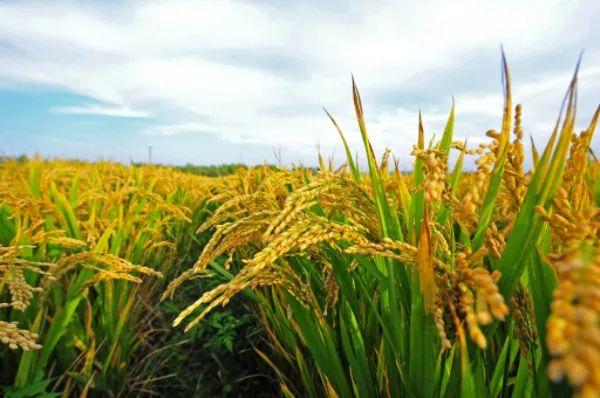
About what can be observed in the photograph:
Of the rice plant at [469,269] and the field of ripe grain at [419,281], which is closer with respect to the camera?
the rice plant at [469,269]

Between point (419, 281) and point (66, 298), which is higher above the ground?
point (419, 281)

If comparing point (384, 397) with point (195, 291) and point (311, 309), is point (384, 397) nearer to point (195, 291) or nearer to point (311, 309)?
point (311, 309)

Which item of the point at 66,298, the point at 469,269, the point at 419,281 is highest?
the point at 469,269

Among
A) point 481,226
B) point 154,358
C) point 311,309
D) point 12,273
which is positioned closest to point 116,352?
point 154,358

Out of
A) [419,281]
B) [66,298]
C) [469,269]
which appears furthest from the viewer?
[66,298]

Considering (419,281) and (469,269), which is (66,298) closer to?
(419,281)

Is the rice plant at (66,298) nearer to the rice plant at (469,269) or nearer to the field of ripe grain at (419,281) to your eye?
the field of ripe grain at (419,281)

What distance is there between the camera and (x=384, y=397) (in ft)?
4.60

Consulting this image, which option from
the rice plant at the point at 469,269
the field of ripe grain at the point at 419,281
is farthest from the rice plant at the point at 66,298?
the rice plant at the point at 469,269

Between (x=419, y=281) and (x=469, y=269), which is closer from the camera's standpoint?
(x=469, y=269)

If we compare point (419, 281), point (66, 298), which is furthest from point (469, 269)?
point (66, 298)

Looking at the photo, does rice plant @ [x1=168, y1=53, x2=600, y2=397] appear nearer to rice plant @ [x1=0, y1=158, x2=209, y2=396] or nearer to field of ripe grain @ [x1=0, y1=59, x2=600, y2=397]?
field of ripe grain @ [x1=0, y1=59, x2=600, y2=397]

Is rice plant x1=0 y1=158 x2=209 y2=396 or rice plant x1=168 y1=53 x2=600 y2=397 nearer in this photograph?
rice plant x1=168 y1=53 x2=600 y2=397

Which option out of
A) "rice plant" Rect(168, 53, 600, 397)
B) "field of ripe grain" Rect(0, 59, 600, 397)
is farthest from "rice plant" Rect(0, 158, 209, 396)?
"rice plant" Rect(168, 53, 600, 397)
